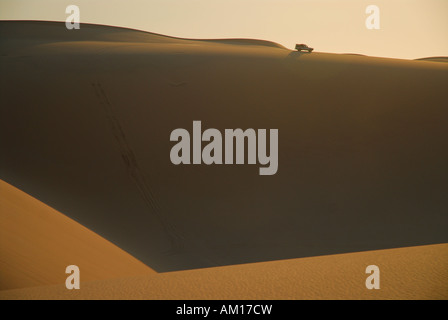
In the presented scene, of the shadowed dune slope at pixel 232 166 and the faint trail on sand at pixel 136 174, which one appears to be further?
the shadowed dune slope at pixel 232 166

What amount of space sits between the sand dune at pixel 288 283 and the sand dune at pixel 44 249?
1.03 m

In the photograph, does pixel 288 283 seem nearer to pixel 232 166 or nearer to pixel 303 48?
pixel 232 166

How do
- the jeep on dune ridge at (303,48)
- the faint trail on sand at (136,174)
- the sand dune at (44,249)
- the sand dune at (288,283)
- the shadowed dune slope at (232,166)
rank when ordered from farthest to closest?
the jeep on dune ridge at (303,48) < the shadowed dune slope at (232,166) < the faint trail on sand at (136,174) < the sand dune at (44,249) < the sand dune at (288,283)

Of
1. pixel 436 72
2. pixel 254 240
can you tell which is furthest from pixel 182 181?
pixel 436 72

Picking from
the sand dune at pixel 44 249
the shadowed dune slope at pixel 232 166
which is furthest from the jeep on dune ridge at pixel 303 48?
the sand dune at pixel 44 249

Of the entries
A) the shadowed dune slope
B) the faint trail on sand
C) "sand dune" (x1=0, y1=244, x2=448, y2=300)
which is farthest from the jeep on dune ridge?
"sand dune" (x1=0, y1=244, x2=448, y2=300)

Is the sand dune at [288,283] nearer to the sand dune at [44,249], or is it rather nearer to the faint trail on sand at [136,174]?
the sand dune at [44,249]

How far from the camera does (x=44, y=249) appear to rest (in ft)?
18.7

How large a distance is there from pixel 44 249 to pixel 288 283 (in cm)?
355

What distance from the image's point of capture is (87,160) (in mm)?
12938

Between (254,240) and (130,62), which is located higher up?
(130,62)

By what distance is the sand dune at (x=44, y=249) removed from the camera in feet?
15.5
